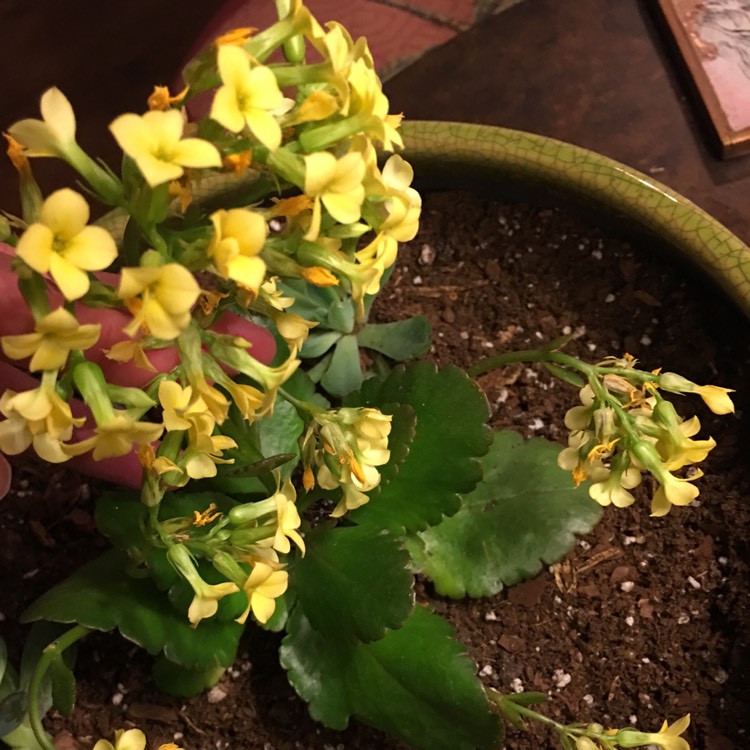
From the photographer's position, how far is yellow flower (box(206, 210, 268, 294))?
394 millimetres

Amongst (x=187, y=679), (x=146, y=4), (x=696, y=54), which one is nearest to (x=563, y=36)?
(x=696, y=54)

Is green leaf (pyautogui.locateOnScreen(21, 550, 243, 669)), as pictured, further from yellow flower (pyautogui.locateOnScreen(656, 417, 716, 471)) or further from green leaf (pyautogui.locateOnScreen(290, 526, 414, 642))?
yellow flower (pyautogui.locateOnScreen(656, 417, 716, 471))

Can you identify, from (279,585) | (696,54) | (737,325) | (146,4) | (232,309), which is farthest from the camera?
(146,4)

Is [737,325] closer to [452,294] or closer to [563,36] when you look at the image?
[452,294]

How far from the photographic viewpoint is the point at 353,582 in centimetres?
67

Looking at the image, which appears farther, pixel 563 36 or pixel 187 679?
pixel 563 36

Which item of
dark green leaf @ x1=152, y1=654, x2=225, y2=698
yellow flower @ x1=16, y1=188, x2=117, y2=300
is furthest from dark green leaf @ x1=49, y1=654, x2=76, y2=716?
yellow flower @ x1=16, y1=188, x2=117, y2=300

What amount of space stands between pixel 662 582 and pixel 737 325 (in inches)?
10.0

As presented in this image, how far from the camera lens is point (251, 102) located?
1.30 ft

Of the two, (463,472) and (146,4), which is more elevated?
(146,4)

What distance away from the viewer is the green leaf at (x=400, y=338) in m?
0.81

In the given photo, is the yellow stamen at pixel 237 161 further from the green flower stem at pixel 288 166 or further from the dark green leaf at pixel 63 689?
the dark green leaf at pixel 63 689

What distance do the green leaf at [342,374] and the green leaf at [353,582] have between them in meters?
0.15

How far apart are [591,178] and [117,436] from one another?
51 centimetres
